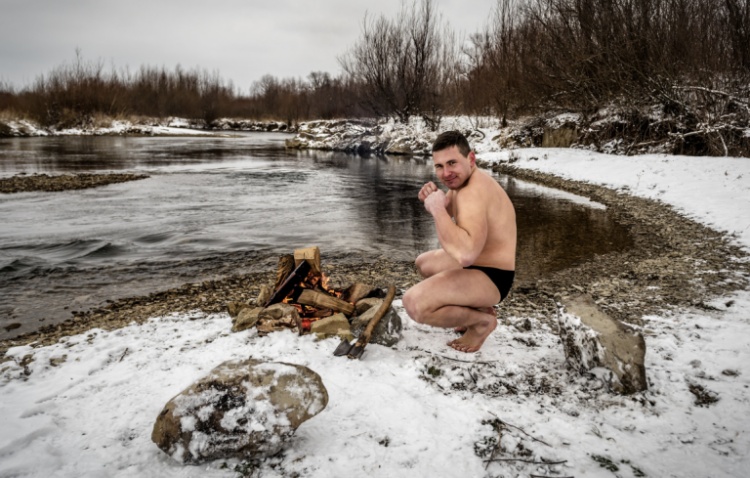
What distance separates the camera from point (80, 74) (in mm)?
43312

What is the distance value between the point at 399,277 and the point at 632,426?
10.4 feet

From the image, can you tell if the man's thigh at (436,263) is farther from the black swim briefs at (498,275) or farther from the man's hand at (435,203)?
the man's hand at (435,203)

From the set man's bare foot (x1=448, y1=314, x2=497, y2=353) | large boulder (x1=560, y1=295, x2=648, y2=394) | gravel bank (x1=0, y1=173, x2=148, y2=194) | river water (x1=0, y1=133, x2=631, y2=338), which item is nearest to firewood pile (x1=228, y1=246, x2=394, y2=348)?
man's bare foot (x1=448, y1=314, x2=497, y2=353)

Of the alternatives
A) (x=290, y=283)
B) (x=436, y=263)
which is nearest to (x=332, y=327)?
(x=290, y=283)

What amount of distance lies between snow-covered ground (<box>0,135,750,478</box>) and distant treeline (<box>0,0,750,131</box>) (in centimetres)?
1159

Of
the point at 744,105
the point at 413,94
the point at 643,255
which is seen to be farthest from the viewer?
the point at 413,94

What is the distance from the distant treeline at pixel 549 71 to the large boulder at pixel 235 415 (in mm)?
13242

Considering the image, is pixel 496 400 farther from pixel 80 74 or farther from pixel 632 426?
pixel 80 74

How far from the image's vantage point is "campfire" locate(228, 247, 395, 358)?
3205mm

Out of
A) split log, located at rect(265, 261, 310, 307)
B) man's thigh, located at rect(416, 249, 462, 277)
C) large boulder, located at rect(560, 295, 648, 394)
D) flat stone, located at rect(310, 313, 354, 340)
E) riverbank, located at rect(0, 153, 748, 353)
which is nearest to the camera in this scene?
large boulder, located at rect(560, 295, 648, 394)

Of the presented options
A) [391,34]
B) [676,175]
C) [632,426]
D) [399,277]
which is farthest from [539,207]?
[391,34]

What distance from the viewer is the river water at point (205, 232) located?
526 centimetres

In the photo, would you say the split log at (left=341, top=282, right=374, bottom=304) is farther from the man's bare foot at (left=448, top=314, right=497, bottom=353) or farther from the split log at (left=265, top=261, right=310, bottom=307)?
the man's bare foot at (left=448, top=314, right=497, bottom=353)

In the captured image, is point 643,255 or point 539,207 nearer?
point 643,255
